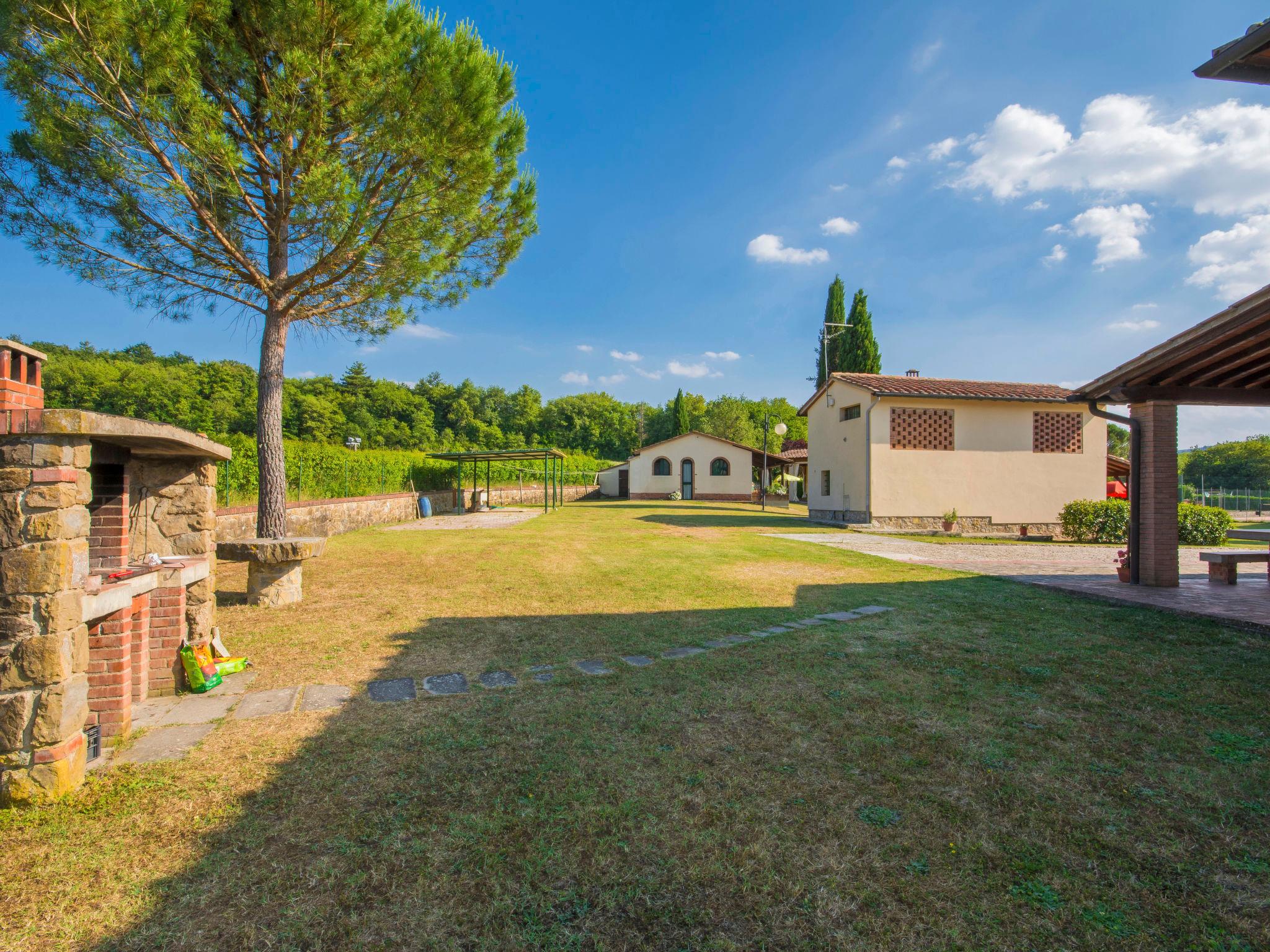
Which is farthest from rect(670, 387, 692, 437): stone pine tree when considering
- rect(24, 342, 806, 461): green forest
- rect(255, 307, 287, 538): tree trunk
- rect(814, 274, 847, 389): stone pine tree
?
rect(255, 307, 287, 538): tree trunk

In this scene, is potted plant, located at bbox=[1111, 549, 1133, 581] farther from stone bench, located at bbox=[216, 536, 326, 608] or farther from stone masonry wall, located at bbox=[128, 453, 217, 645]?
stone masonry wall, located at bbox=[128, 453, 217, 645]

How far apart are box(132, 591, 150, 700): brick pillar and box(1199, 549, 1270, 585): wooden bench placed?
411 inches

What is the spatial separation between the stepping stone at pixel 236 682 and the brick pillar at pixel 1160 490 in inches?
371

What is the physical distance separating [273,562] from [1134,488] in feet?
33.1

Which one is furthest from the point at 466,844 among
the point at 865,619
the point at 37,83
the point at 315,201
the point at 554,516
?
the point at 554,516

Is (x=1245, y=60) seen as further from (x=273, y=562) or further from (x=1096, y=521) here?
(x=1096, y=521)

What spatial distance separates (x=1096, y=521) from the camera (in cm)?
1448

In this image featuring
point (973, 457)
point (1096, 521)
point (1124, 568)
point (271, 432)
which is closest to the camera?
point (1124, 568)

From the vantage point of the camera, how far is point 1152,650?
14.7ft

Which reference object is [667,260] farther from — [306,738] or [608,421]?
[608,421]

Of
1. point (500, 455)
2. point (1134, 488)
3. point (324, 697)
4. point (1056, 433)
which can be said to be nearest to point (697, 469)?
point (500, 455)

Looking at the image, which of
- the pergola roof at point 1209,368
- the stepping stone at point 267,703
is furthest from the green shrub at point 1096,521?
the stepping stone at point 267,703

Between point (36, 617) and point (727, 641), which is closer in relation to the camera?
point (36, 617)

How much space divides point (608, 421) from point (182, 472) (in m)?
51.9
